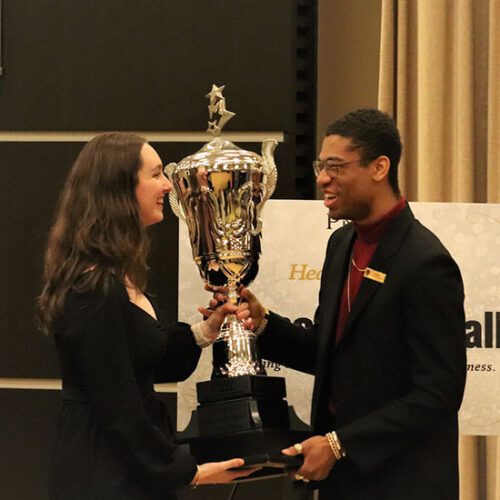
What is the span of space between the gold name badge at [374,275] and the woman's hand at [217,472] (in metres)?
0.53

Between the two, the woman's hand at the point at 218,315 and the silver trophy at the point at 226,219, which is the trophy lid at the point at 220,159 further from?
the woman's hand at the point at 218,315

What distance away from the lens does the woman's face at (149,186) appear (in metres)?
2.39

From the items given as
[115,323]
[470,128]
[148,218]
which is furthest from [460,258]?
[115,323]

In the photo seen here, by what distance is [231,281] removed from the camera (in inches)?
107

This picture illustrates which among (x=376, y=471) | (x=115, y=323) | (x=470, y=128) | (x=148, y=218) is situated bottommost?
(x=376, y=471)

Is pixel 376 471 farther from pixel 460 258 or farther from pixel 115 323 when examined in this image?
pixel 460 258

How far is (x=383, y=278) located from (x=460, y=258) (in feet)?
2.90


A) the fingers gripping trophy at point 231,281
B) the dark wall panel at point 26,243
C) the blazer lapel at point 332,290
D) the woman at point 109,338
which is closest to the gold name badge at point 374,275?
the blazer lapel at point 332,290

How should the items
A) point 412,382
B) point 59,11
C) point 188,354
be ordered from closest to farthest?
point 412,382 → point 188,354 → point 59,11

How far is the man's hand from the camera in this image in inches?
94.2

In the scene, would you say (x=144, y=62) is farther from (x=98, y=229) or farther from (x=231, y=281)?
(x=98, y=229)

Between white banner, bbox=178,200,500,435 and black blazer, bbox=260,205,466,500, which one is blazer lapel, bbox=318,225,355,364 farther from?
white banner, bbox=178,200,500,435

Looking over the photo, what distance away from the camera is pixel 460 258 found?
3250mm

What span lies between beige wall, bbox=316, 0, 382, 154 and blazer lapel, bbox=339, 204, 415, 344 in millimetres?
1720
